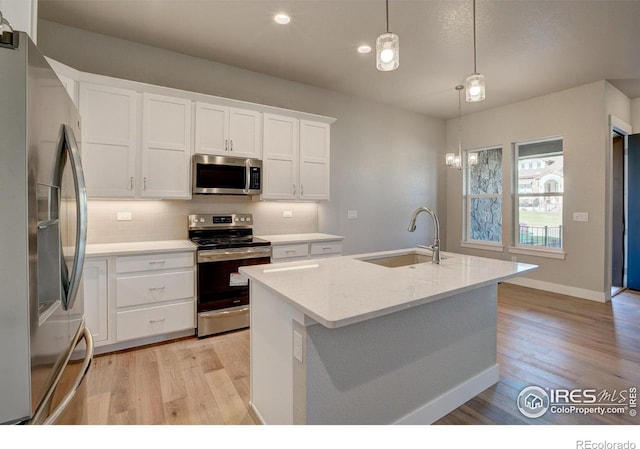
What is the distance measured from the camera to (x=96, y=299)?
254 cm

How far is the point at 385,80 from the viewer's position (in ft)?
13.5

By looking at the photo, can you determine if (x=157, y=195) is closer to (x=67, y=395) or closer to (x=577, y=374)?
(x=67, y=395)

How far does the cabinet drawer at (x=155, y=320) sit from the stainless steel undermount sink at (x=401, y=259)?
5.98 feet

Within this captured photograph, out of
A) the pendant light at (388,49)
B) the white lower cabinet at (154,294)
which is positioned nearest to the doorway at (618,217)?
the pendant light at (388,49)

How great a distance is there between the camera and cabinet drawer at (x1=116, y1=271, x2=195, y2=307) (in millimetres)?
2654

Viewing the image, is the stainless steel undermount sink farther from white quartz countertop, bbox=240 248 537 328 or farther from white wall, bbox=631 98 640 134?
white wall, bbox=631 98 640 134

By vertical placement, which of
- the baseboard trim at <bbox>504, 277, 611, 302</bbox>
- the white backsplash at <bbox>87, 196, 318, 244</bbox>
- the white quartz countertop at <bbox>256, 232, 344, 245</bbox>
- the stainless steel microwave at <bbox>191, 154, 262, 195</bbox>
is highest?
the stainless steel microwave at <bbox>191, 154, 262, 195</bbox>

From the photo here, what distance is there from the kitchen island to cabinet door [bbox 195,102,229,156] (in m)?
1.85

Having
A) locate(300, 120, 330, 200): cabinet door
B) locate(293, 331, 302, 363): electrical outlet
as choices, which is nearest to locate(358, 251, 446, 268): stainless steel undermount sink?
locate(293, 331, 302, 363): electrical outlet

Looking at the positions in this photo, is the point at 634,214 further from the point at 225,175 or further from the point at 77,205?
the point at 77,205

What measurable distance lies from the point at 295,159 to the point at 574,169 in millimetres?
3895

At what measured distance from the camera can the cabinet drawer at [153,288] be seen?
8.71 ft

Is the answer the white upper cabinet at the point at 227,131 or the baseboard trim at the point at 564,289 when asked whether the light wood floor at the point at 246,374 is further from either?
the white upper cabinet at the point at 227,131

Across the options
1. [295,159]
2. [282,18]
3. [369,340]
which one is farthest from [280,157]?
→ [369,340]
